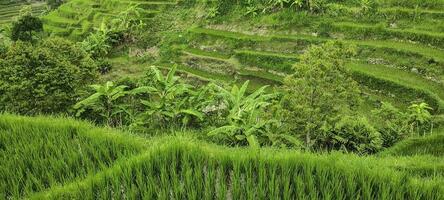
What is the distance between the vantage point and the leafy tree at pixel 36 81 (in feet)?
42.7

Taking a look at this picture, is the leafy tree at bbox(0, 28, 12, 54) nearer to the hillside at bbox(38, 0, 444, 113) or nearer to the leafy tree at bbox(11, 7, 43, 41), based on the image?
the leafy tree at bbox(11, 7, 43, 41)

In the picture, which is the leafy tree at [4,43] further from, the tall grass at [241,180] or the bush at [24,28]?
the tall grass at [241,180]

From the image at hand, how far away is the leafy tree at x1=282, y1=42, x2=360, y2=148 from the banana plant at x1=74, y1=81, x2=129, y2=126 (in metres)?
4.64

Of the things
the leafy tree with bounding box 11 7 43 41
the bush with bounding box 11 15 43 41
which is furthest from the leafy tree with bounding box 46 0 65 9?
the bush with bounding box 11 15 43 41

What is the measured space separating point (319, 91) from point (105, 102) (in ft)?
19.2

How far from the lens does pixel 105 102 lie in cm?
1284

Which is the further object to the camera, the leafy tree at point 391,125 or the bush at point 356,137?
the leafy tree at point 391,125

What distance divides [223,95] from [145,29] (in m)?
19.6

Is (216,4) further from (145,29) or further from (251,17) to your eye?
(145,29)

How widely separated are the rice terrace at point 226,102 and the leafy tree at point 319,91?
0.04 meters

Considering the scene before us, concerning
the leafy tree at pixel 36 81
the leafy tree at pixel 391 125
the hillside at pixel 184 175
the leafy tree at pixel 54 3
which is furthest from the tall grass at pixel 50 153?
the leafy tree at pixel 54 3

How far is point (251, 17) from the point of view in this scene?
86.8 ft

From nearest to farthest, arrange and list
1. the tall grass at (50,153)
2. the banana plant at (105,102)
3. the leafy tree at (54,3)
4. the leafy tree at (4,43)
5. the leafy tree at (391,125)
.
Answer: the tall grass at (50,153), the banana plant at (105,102), the leafy tree at (391,125), the leafy tree at (4,43), the leafy tree at (54,3)

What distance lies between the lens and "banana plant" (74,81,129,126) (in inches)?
492
